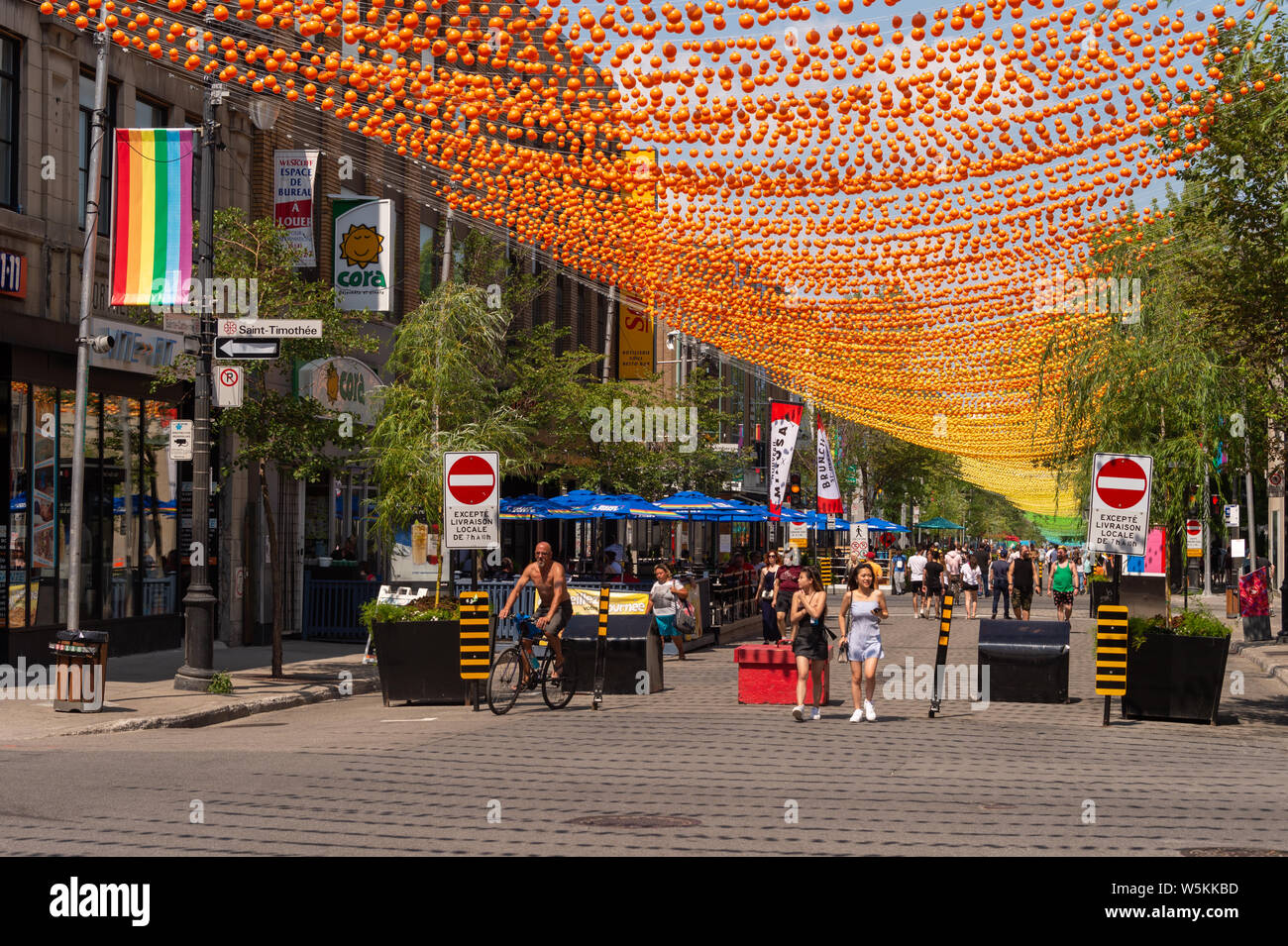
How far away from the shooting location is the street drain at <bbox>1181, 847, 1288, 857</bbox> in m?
9.05

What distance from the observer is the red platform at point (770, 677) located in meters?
19.8

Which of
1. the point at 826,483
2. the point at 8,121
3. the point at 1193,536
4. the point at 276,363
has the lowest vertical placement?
the point at 1193,536

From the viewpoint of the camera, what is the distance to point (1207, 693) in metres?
18.0

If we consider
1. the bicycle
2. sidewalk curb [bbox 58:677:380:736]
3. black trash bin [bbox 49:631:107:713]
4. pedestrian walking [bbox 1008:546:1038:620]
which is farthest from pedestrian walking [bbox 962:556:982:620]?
black trash bin [bbox 49:631:107:713]

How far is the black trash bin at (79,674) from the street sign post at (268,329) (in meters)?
4.44

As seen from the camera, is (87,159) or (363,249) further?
(363,249)

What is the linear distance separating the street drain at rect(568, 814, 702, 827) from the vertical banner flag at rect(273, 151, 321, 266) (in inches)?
788

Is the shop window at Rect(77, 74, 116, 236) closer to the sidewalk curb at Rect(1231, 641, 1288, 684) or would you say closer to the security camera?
the security camera

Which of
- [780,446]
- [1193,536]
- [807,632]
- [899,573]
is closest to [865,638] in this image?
[807,632]

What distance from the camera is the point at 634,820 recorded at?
1016cm

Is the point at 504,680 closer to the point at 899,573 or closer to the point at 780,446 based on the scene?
the point at 780,446

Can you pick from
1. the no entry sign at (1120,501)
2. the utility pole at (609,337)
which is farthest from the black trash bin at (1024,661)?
the utility pole at (609,337)

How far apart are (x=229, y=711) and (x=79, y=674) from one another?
73.0 inches

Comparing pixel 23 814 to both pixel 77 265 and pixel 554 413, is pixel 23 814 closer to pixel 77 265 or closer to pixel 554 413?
pixel 77 265
